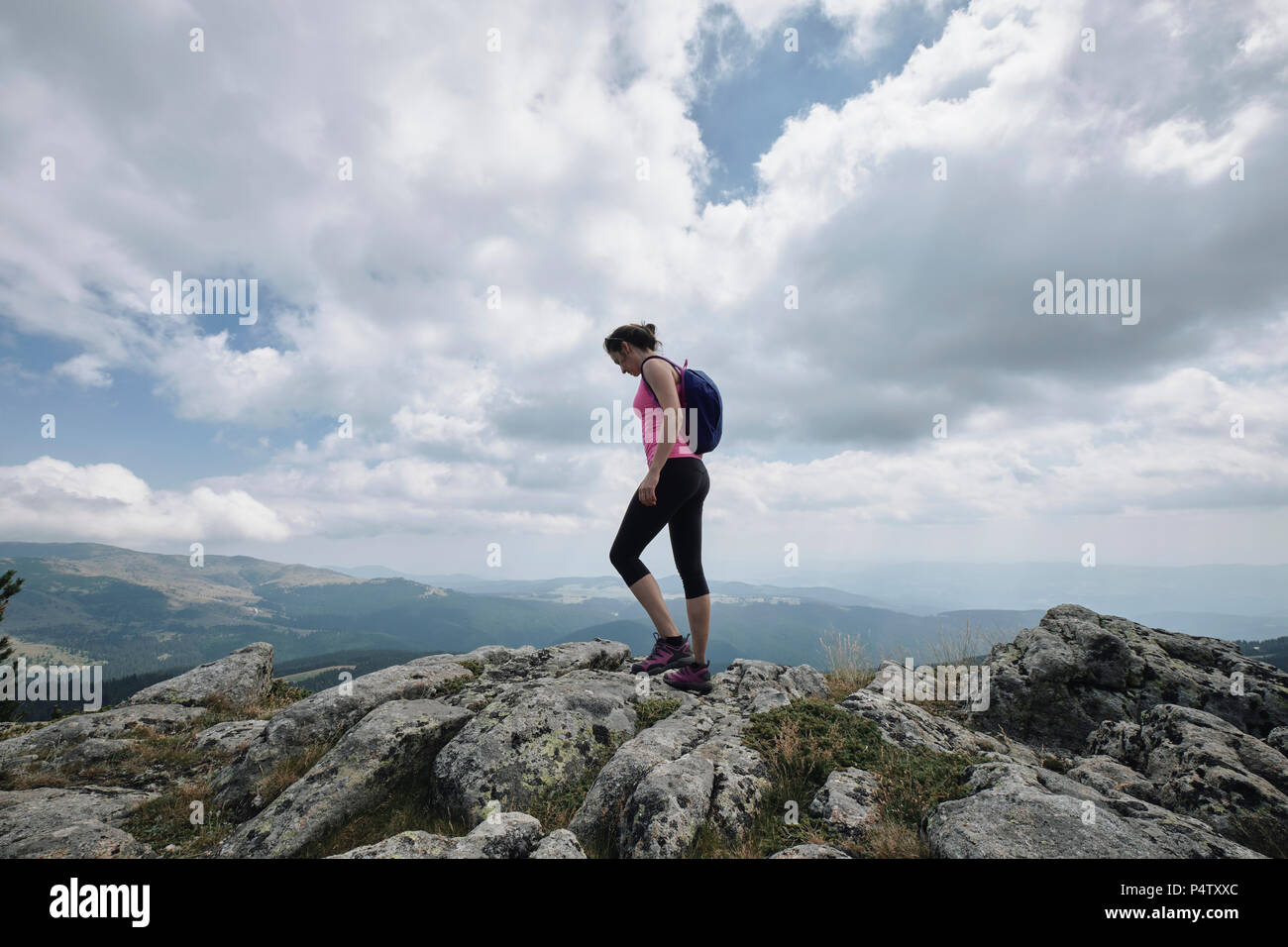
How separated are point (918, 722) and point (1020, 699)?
3.03m

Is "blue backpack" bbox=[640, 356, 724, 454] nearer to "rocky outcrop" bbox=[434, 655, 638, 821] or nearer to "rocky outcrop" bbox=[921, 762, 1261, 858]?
"rocky outcrop" bbox=[434, 655, 638, 821]

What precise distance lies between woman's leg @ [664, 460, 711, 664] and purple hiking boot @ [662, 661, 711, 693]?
56 centimetres

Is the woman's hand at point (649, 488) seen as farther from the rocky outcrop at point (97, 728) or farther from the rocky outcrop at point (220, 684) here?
the rocky outcrop at point (220, 684)

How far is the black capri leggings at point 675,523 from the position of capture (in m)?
7.15

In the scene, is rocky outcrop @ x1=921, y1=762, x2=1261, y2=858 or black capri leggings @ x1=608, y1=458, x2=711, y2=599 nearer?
rocky outcrop @ x1=921, y1=762, x2=1261, y2=858

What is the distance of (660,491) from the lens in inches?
284

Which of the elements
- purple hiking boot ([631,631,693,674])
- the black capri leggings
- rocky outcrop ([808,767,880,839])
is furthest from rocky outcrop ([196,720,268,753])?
rocky outcrop ([808,767,880,839])

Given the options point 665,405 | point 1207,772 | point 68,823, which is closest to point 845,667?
point 1207,772

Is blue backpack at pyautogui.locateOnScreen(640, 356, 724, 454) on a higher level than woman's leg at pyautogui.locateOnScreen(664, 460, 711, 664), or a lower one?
higher

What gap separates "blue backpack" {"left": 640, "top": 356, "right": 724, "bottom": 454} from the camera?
7246 millimetres

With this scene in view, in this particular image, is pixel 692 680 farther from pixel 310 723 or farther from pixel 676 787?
pixel 310 723

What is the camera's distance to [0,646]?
3416cm

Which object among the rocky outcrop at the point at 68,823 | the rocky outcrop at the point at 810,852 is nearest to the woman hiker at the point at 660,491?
the rocky outcrop at the point at 810,852
